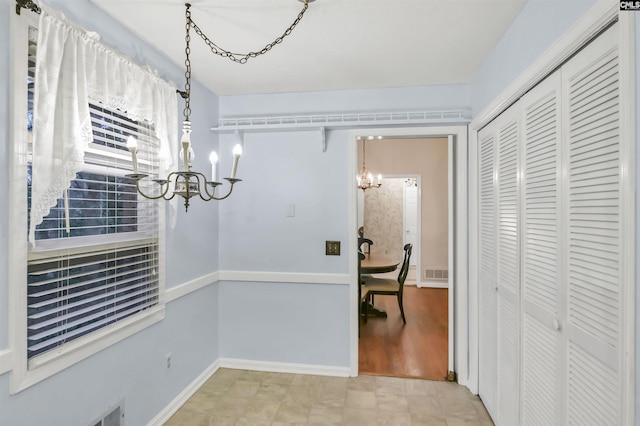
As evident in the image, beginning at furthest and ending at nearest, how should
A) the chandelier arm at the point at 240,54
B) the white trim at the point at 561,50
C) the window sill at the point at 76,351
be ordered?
the chandelier arm at the point at 240,54
the window sill at the point at 76,351
the white trim at the point at 561,50

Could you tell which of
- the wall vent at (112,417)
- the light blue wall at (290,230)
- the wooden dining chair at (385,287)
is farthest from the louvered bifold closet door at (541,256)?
the wooden dining chair at (385,287)

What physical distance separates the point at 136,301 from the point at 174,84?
1.41m

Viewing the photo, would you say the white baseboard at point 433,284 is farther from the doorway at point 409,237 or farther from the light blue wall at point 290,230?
the light blue wall at point 290,230

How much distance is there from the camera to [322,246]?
2.93 metres

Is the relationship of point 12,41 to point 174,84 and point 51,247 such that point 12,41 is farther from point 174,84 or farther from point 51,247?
point 174,84

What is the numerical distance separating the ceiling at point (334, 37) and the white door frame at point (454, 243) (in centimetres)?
40

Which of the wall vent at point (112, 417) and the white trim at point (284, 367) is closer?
the wall vent at point (112, 417)

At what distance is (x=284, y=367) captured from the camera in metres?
2.96

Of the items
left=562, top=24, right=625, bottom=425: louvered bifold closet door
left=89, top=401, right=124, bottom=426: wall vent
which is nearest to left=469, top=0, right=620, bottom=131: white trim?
left=562, top=24, right=625, bottom=425: louvered bifold closet door

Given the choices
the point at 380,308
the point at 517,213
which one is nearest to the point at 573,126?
the point at 517,213

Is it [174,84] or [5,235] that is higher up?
[174,84]

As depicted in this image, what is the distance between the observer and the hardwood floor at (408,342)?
118 inches

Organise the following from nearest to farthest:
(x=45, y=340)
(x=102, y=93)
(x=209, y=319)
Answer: (x=45, y=340)
(x=102, y=93)
(x=209, y=319)

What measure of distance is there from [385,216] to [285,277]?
4339mm
